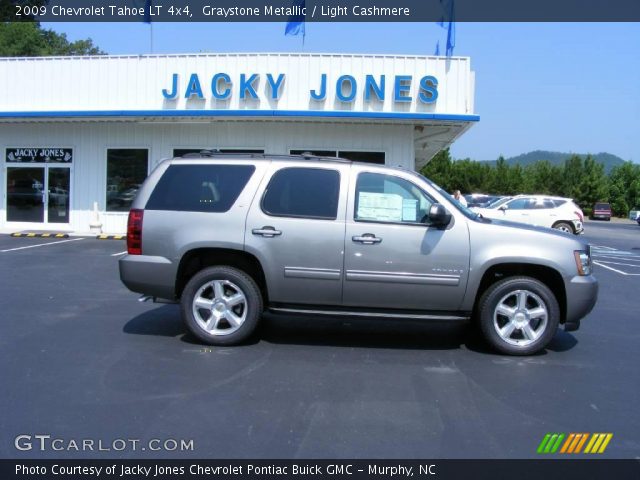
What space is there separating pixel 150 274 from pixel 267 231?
129cm

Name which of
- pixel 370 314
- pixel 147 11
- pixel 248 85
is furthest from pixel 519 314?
pixel 147 11

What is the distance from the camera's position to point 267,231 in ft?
20.3

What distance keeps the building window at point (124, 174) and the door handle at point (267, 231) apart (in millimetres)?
13895

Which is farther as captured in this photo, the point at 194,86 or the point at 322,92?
the point at 194,86

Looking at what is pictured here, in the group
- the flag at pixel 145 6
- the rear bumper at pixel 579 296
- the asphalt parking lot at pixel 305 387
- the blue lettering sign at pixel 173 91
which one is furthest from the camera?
the flag at pixel 145 6

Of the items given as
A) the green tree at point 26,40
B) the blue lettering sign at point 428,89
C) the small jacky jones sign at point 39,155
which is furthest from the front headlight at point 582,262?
the green tree at point 26,40

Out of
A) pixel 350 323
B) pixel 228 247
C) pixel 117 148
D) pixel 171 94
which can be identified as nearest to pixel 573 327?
pixel 350 323

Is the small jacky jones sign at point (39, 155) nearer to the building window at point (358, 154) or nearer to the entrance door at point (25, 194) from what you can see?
the entrance door at point (25, 194)

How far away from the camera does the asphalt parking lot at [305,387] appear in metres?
4.08

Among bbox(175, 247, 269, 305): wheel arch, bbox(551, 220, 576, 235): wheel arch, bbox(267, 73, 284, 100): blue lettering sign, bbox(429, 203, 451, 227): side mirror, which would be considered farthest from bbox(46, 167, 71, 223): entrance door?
bbox(551, 220, 576, 235): wheel arch

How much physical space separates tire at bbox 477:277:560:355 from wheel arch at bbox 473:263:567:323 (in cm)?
14

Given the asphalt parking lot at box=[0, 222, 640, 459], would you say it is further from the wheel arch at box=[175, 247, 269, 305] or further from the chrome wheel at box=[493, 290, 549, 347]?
the wheel arch at box=[175, 247, 269, 305]

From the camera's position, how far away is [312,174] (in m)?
6.38

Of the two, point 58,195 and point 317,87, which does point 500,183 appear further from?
point 58,195
